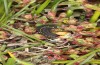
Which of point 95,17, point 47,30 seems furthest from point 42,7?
point 95,17

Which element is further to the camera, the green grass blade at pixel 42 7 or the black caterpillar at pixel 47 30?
the green grass blade at pixel 42 7

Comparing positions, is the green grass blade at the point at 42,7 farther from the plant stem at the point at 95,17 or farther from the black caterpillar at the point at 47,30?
the plant stem at the point at 95,17

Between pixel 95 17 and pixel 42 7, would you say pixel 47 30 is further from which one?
pixel 95 17

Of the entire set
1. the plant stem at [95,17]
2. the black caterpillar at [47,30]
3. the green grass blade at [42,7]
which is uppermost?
the green grass blade at [42,7]

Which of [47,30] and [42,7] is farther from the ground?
[42,7]

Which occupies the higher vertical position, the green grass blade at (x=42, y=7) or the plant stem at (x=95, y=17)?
the green grass blade at (x=42, y=7)

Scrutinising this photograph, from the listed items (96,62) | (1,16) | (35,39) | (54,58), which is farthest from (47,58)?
(1,16)

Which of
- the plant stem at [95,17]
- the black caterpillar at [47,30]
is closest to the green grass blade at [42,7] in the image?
the black caterpillar at [47,30]

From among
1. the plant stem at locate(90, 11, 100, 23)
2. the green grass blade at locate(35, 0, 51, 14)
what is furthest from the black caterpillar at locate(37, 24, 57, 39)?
the plant stem at locate(90, 11, 100, 23)

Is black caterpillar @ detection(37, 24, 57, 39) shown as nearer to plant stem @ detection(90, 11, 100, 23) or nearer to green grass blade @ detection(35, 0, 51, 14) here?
green grass blade @ detection(35, 0, 51, 14)
